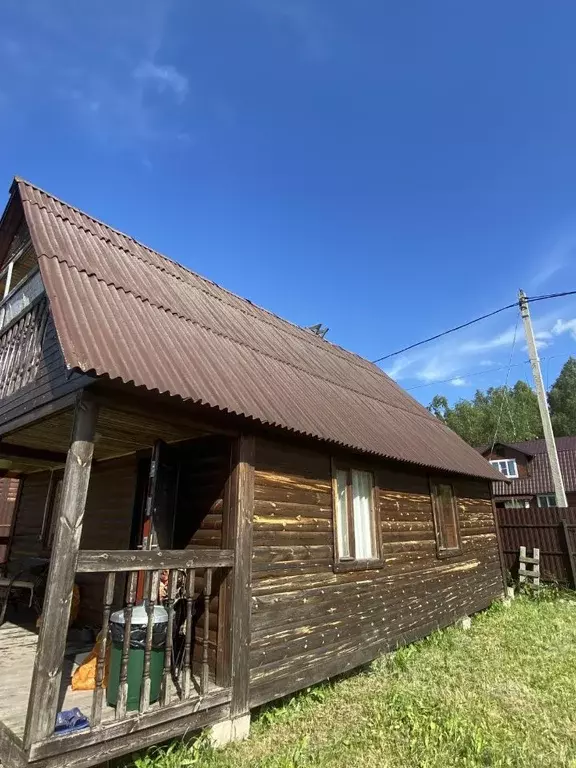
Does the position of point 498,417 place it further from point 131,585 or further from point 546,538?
point 131,585

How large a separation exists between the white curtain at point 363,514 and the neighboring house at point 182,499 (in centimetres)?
3

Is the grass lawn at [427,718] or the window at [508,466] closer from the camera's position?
the grass lawn at [427,718]

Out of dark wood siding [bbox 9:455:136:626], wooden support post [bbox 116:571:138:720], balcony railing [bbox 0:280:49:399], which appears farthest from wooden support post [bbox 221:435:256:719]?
balcony railing [bbox 0:280:49:399]

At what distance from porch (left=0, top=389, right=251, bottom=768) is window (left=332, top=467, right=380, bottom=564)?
201 cm

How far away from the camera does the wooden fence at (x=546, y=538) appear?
12445 mm

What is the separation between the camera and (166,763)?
3.93m

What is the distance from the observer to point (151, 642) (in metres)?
4.13

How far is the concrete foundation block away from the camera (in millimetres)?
4398

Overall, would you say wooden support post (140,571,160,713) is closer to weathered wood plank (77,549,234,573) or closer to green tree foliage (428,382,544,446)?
weathered wood plank (77,549,234,573)

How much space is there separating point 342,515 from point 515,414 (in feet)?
168

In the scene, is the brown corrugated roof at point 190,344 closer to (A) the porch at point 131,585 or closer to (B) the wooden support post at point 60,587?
(A) the porch at point 131,585

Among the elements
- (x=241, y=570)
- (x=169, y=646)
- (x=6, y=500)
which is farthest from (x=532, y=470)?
(x=169, y=646)

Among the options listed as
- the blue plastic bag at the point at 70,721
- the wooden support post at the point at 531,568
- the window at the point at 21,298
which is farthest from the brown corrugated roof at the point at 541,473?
the blue plastic bag at the point at 70,721

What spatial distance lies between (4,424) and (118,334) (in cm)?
231
